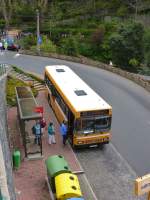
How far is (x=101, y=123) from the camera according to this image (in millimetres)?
19844

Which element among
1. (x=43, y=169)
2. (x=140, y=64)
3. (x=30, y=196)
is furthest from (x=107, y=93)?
(x=140, y=64)

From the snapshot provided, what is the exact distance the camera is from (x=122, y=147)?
21.0 meters

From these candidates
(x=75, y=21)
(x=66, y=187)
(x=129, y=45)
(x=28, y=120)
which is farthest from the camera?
(x=75, y=21)

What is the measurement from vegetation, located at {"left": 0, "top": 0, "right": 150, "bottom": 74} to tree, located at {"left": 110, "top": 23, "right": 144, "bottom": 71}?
157cm

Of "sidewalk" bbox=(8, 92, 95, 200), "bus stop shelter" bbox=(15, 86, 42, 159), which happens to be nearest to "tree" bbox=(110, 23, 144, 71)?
"sidewalk" bbox=(8, 92, 95, 200)

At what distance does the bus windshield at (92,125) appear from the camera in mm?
19341

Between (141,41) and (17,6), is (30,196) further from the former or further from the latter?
(17,6)

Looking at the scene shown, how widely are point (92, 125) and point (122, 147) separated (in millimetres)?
2510

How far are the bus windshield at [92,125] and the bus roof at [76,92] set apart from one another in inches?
22.5

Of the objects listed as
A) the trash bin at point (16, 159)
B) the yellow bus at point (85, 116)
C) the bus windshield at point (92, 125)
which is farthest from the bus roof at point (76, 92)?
the trash bin at point (16, 159)

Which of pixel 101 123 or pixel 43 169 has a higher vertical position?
pixel 101 123

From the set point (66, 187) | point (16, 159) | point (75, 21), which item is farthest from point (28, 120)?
point (75, 21)

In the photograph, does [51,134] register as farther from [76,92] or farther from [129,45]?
[129,45]

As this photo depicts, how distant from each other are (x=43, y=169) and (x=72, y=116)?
127 inches
